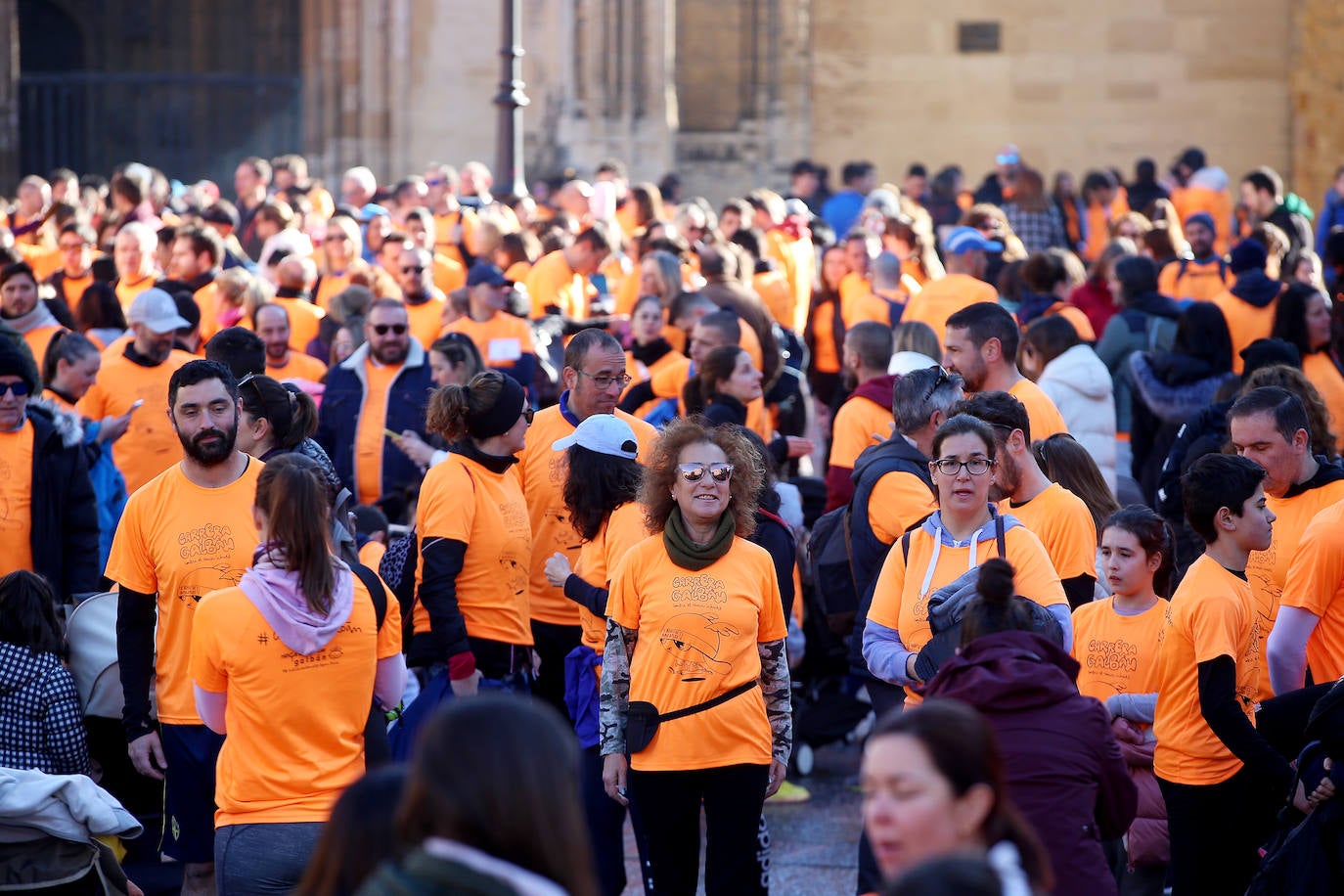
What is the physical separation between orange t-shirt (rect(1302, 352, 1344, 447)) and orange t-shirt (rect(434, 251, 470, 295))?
6132 millimetres

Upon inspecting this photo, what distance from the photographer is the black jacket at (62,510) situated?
6.44m

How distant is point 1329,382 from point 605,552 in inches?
165

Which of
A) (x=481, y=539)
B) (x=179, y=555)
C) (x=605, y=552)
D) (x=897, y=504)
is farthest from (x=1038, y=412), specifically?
(x=179, y=555)

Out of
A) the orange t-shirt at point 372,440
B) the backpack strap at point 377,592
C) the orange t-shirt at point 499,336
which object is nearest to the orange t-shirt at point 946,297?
the orange t-shirt at point 499,336

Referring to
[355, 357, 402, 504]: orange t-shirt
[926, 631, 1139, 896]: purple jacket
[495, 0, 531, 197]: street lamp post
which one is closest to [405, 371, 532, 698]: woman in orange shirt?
[355, 357, 402, 504]: orange t-shirt

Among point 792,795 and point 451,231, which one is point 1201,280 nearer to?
point 792,795

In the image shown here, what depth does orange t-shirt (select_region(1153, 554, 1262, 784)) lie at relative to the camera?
4750 mm

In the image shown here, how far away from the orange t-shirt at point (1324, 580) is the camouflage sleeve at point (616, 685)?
1.86 metres

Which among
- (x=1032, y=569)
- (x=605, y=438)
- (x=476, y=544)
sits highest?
(x=605, y=438)

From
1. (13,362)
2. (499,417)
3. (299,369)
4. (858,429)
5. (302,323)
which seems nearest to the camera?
(499,417)

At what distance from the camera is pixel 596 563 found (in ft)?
18.5

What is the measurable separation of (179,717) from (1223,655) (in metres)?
2.89

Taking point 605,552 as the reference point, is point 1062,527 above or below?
above

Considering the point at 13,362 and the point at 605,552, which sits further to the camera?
the point at 13,362
